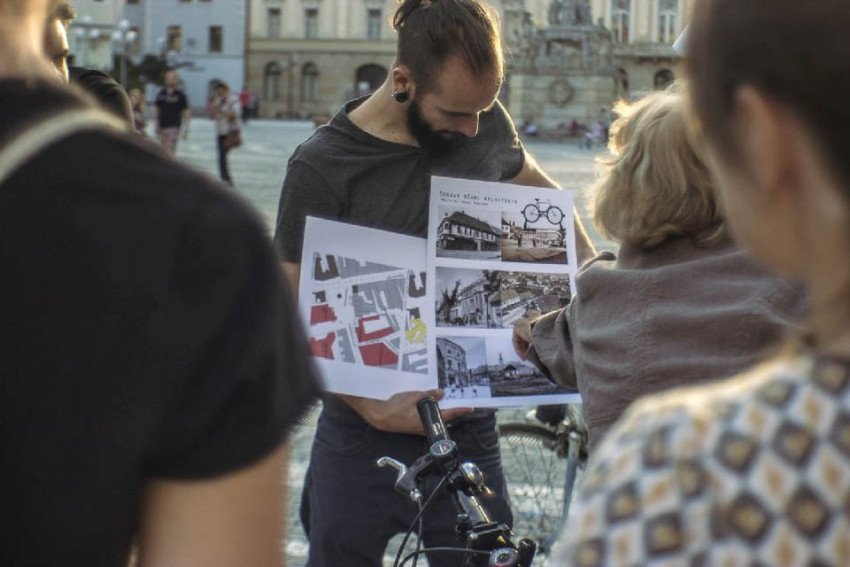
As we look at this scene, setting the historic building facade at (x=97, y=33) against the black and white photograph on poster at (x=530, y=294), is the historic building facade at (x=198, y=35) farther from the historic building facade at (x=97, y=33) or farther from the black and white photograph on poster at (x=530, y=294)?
the black and white photograph on poster at (x=530, y=294)

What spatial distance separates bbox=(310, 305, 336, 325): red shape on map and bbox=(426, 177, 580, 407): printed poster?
21cm

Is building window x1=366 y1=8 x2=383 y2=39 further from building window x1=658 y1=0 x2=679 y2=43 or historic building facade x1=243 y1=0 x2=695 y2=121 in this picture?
building window x1=658 y1=0 x2=679 y2=43

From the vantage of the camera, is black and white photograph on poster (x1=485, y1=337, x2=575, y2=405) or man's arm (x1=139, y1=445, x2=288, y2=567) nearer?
man's arm (x1=139, y1=445, x2=288, y2=567)

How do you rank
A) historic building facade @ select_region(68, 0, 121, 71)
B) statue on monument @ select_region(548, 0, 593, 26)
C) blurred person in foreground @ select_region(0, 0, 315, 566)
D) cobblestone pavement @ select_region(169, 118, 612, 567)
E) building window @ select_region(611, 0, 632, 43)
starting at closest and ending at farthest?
blurred person in foreground @ select_region(0, 0, 315, 566), cobblestone pavement @ select_region(169, 118, 612, 567), statue on monument @ select_region(548, 0, 593, 26), historic building facade @ select_region(68, 0, 121, 71), building window @ select_region(611, 0, 632, 43)

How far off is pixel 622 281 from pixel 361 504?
1.20 meters

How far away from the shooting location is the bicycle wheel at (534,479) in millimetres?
5909

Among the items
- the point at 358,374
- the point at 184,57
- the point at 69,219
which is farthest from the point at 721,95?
the point at 184,57

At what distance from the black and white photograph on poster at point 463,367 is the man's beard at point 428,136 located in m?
0.42

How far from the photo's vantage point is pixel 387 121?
370 cm

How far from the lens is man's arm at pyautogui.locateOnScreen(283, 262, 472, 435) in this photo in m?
3.56

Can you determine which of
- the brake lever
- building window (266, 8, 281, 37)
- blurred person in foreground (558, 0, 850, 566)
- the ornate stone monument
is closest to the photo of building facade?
the brake lever

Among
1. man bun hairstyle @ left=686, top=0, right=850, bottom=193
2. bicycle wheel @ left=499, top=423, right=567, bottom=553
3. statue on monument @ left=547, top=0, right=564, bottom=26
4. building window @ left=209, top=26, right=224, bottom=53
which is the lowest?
building window @ left=209, top=26, right=224, bottom=53

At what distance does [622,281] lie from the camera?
2.72 meters

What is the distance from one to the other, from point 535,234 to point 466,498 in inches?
31.0
